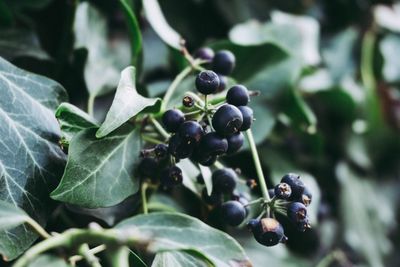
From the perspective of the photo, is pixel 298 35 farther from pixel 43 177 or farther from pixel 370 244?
pixel 43 177

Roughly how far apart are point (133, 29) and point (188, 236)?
0.38 m

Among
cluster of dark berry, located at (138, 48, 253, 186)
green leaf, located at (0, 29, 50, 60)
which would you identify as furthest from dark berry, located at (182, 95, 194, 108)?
green leaf, located at (0, 29, 50, 60)

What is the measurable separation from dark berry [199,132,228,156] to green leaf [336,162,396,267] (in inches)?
29.8

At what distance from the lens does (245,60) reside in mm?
979

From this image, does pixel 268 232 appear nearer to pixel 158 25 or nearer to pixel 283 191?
pixel 283 191

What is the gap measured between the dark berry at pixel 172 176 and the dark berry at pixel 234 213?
0.07 metres

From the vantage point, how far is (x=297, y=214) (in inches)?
25.5

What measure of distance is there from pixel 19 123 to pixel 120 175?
14 centimetres

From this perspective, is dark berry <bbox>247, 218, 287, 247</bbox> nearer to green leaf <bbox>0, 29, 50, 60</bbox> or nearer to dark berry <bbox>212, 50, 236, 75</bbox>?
dark berry <bbox>212, 50, 236, 75</bbox>

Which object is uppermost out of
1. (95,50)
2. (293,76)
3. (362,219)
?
(95,50)

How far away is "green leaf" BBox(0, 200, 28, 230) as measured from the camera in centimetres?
53

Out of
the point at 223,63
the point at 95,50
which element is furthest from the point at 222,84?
the point at 95,50

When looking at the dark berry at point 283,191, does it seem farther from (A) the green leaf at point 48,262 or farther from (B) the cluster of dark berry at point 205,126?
(A) the green leaf at point 48,262

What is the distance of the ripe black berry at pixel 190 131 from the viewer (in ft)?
2.03
